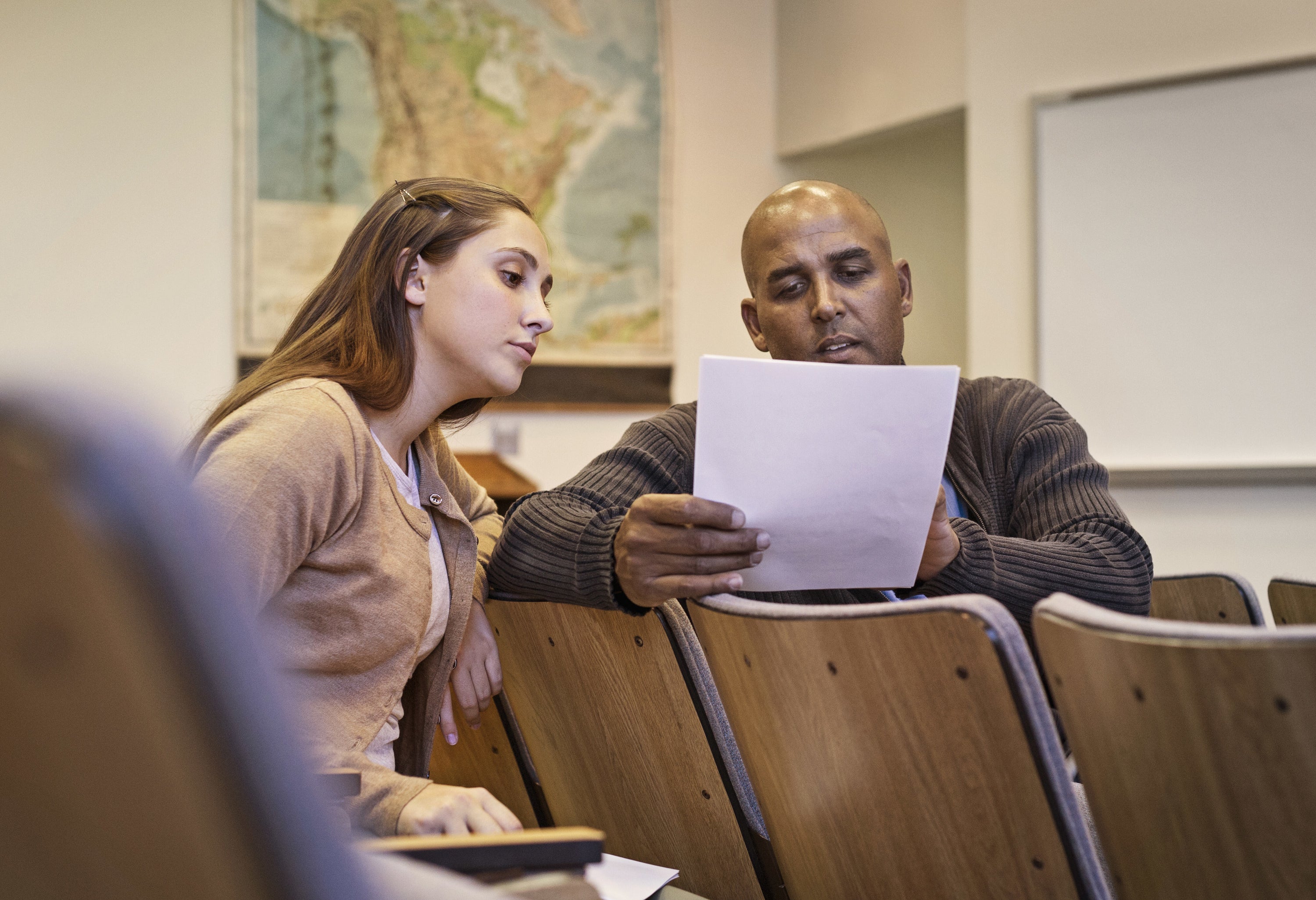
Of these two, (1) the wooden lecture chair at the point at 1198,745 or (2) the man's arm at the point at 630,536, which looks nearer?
(1) the wooden lecture chair at the point at 1198,745

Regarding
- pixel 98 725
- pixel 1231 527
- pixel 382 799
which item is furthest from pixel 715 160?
pixel 98 725

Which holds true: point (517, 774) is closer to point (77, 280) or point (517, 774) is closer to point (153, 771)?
point (153, 771)

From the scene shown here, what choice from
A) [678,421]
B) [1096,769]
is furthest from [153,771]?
[678,421]

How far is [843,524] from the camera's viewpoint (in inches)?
47.7

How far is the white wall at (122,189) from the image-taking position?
4.08m

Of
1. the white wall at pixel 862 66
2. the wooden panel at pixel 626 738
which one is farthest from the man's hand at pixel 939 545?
the white wall at pixel 862 66

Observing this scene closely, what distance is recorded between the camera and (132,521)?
1.12ft

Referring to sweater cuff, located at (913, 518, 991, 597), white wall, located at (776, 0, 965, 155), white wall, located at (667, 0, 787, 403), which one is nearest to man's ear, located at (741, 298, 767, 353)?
sweater cuff, located at (913, 518, 991, 597)

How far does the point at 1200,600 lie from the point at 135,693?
5.70 feet

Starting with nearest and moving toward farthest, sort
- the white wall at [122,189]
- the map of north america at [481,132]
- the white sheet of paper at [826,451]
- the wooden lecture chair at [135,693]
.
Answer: the wooden lecture chair at [135,693] → the white sheet of paper at [826,451] → the white wall at [122,189] → the map of north america at [481,132]

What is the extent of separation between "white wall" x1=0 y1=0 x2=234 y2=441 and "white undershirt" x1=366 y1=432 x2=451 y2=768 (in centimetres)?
289

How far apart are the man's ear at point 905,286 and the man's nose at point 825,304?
0.18 m

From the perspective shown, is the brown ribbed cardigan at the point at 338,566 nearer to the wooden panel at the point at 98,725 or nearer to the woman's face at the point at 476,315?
the woman's face at the point at 476,315

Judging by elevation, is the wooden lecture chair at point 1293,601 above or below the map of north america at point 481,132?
below
